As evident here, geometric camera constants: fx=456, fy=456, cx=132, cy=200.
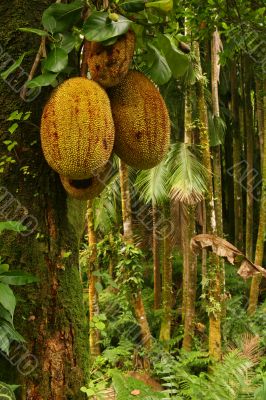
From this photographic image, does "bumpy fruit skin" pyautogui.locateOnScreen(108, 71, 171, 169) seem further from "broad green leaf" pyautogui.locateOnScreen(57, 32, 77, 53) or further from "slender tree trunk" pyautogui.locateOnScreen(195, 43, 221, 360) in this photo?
"slender tree trunk" pyautogui.locateOnScreen(195, 43, 221, 360)

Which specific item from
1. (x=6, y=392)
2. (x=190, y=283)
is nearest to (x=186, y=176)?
(x=190, y=283)

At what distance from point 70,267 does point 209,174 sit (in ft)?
13.1

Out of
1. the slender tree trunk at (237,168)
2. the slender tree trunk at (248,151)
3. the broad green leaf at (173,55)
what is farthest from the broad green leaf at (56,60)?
the slender tree trunk at (237,168)

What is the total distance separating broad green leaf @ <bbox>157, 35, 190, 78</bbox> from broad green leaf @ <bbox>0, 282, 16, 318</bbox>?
0.75 meters

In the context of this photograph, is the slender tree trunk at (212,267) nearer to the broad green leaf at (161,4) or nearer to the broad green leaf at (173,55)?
the broad green leaf at (173,55)

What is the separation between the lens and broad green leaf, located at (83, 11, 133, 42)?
41.1 inches

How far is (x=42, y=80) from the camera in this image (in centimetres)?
102

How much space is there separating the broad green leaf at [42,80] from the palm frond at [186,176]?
364cm

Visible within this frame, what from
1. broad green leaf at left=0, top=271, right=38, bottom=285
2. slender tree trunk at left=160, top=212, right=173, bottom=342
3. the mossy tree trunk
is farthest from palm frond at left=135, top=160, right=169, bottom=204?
broad green leaf at left=0, top=271, right=38, bottom=285

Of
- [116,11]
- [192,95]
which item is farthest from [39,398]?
[192,95]

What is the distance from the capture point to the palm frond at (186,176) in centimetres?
464

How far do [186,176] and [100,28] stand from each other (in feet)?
12.4

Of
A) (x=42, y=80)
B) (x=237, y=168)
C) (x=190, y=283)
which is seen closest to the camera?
(x=42, y=80)

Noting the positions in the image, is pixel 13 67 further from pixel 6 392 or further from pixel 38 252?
pixel 6 392
